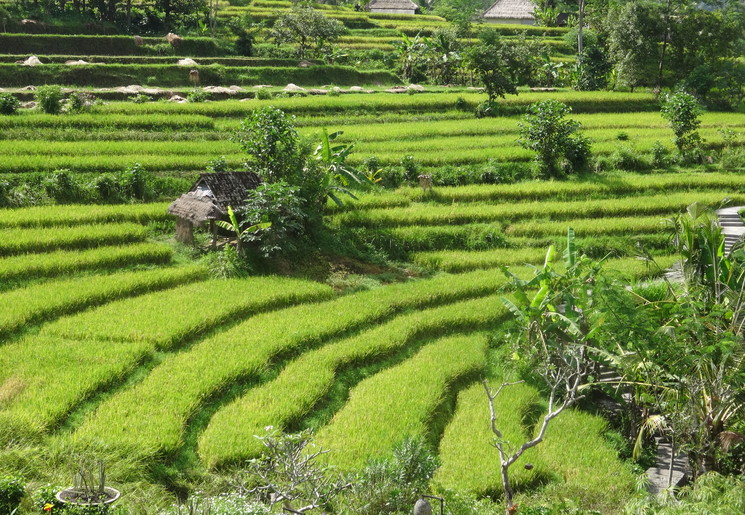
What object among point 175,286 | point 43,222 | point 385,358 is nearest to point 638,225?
point 385,358

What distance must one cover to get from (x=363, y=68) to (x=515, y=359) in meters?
22.1

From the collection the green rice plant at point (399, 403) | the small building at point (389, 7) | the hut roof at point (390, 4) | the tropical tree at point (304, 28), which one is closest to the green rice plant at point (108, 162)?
the green rice plant at point (399, 403)

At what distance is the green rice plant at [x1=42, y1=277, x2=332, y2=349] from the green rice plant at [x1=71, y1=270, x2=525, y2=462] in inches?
10.1

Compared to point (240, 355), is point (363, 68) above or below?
above

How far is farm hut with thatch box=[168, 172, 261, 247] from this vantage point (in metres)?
12.6

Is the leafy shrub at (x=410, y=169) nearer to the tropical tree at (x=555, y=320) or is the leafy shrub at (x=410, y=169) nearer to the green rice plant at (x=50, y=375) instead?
the tropical tree at (x=555, y=320)

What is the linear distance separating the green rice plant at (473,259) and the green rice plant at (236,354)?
40 cm

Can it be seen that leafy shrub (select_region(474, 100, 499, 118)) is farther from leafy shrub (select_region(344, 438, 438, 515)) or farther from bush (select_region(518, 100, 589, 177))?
leafy shrub (select_region(344, 438, 438, 515))

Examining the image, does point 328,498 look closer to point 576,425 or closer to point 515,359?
point 576,425

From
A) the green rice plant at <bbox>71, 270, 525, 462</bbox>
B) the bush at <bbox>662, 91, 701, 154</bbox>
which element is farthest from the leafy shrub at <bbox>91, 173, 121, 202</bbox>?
the bush at <bbox>662, 91, 701, 154</bbox>

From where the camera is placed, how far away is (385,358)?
34.1ft

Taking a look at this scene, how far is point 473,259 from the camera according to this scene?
13.9 metres

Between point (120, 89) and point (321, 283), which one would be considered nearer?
point (321, 283)

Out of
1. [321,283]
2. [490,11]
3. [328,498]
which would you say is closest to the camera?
[328,498]
